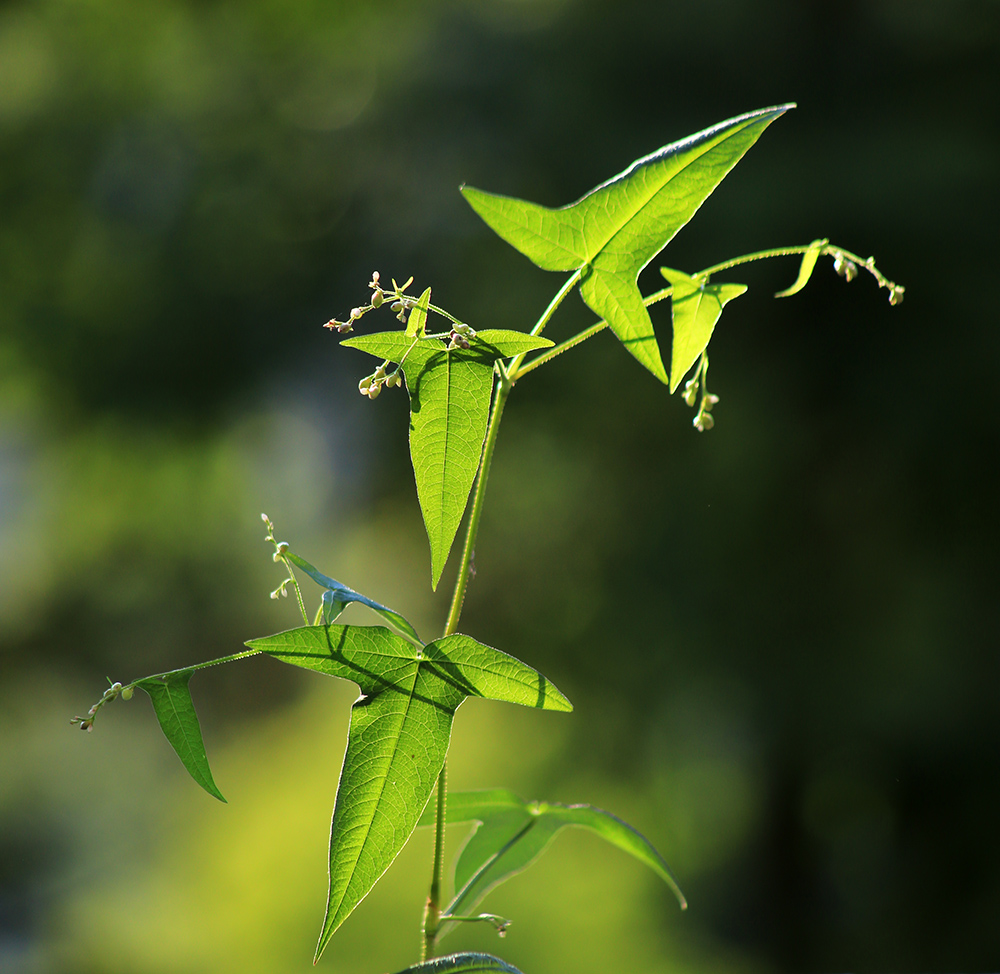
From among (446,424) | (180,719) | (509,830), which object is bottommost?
(509,830)

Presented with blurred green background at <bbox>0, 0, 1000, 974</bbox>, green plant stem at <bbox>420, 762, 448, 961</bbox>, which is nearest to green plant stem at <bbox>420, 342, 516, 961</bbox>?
green plant stem at <bbox>420, 762, 448, 961</bbox>

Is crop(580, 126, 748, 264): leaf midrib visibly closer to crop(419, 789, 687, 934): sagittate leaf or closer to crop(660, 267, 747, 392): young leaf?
crop(660, 267, 747, 392): young leaf

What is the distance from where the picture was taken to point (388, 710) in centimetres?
30

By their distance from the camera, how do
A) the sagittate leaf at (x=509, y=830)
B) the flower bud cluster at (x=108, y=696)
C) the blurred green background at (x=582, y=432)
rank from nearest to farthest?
the flower bud cluster at (x=108, y=696) → the sagittate leaf at (x=509, y=830) → the blurred green background at (x=582, y=432)

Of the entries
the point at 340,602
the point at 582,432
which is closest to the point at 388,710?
the point at 340,602

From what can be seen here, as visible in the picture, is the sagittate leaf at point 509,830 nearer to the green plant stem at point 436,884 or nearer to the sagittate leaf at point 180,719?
the green plant stem at point 436,884

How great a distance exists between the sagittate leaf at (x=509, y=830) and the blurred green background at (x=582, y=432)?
2.01m

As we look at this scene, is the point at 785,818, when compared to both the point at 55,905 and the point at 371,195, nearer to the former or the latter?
the point at 371,195

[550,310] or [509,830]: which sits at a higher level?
[550,310]

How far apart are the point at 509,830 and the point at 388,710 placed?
0.24 m

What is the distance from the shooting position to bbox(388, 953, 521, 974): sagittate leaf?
33 centimetres

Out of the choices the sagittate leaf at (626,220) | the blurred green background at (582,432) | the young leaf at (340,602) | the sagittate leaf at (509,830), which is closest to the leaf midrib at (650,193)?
the sagittate leaf at (626,220)

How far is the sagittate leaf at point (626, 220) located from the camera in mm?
293

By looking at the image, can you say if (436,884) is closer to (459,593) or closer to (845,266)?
(459,593)
